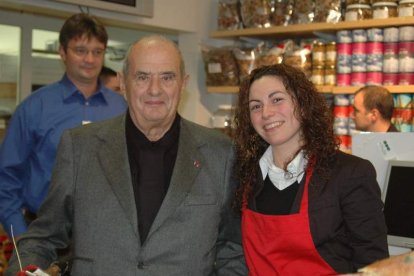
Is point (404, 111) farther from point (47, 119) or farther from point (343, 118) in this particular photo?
point (47, 119)

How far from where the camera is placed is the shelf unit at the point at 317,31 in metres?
3.34

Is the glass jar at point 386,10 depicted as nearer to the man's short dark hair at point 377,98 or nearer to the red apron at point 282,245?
the man's short dark hair at point 377,98

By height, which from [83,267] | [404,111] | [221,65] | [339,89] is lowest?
[83,267]

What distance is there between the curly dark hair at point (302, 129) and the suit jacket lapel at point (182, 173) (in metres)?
0.14

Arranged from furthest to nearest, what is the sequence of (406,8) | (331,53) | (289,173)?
(331,53) → (406,8) → (289,173)

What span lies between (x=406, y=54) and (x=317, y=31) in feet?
2.00

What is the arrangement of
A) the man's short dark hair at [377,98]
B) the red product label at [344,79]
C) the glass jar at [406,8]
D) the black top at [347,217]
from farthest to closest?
the red product label at [344,79] < the man's short dark hair at [377,98] < the glass jar at [406,8] < the black top at [347,217]

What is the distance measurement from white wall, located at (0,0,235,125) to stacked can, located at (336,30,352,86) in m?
1.04

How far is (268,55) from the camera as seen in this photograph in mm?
3857

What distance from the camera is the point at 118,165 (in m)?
1.73

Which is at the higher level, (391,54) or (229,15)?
(229,15)

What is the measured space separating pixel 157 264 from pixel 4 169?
1.13 metres

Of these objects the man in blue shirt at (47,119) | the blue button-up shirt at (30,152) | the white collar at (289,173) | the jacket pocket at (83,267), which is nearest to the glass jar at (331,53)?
the man in blue shirt at (47,119)

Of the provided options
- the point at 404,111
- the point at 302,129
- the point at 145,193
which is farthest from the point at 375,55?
the point at 145,193
